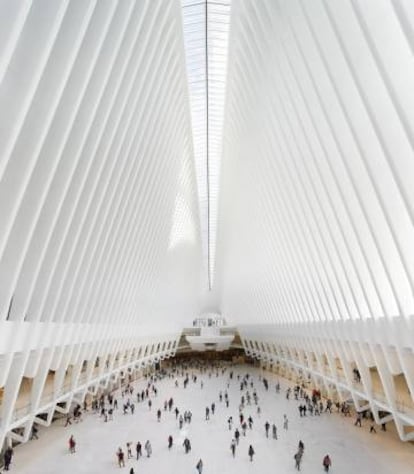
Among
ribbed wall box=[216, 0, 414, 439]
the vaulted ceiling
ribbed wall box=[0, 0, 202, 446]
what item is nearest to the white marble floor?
ribbed wall box=[216, 0, 414, 439]

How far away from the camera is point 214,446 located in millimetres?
16375

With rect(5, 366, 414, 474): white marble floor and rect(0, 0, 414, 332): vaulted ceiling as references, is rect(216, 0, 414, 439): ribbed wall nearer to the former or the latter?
rect(0, 0, 414, 332): vaulted ceiling

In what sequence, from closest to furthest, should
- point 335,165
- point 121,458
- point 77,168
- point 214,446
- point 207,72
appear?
1. point 77,168
2. point 335,165
3. point 121,458
4. point 214,446
5. point 207,72

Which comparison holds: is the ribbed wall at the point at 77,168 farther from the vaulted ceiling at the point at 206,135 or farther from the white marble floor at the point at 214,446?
the white marble floor at the point at 214,446

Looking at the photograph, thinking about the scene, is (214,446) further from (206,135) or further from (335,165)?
(206,135)

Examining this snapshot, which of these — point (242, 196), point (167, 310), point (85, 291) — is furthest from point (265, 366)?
point (85, 291)

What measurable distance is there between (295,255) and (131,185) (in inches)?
289

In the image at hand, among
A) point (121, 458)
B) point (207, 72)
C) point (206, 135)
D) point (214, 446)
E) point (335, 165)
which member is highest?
point (206, 135)

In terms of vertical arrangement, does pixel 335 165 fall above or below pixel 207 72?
below

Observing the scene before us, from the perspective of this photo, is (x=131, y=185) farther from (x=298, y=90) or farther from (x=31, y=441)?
(x=31, y=441)

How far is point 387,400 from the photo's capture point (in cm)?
1417

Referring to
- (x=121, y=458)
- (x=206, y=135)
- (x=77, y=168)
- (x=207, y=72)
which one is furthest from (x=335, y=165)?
(x=206, y=135)

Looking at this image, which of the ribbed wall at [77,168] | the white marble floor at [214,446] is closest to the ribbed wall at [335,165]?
the white marble floor at [214,446]

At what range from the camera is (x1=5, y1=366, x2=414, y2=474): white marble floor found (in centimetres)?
1380
